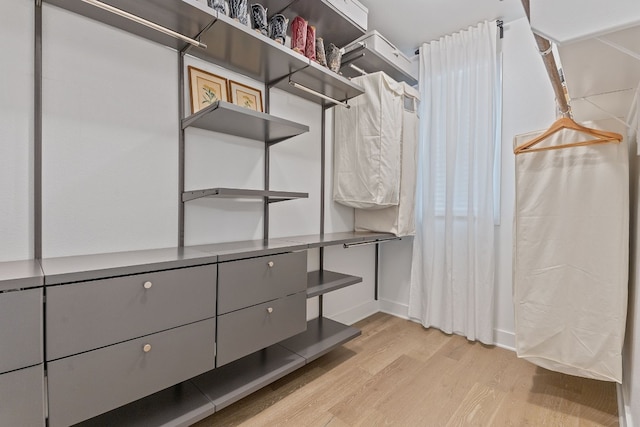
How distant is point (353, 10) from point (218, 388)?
91.9 inches

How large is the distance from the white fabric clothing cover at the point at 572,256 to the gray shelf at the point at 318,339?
1.03 meters

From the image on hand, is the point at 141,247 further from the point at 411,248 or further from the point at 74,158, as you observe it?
the point at 411,248

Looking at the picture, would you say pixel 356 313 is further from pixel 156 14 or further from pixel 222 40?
pixel 156 14

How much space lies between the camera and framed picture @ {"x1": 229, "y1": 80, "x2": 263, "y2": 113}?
177cm

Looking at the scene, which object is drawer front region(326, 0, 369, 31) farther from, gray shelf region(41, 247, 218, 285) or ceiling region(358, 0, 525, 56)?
gray shelf region(41, 247, 218, 285)

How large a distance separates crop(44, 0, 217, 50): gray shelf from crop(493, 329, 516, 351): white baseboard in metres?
2.72

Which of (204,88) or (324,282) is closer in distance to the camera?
(204,88)

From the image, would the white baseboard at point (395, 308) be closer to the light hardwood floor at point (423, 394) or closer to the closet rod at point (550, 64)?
the light hardwood floor at point (423, 394)

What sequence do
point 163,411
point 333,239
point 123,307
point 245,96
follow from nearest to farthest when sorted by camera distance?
point 123,307 → point 163,411 → point 245,96 → point 333,239

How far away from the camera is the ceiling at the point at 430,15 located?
2.12 metres

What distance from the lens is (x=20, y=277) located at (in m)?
0.88

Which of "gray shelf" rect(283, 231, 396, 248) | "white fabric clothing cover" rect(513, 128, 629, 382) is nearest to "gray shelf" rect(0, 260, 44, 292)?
"gray shelf" rect(283, 231, 396, 248)

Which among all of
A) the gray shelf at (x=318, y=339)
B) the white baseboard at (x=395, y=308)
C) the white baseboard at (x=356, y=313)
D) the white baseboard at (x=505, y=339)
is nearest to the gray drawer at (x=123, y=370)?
the gray shelf at (x=318, y=339)

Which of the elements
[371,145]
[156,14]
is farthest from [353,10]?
[156,14]
